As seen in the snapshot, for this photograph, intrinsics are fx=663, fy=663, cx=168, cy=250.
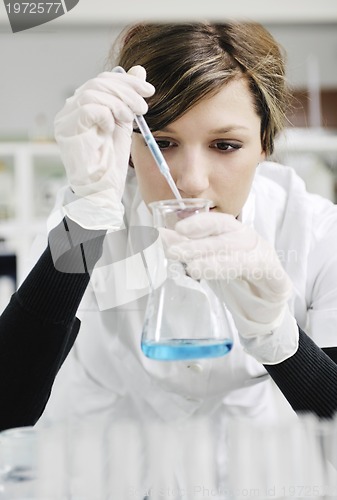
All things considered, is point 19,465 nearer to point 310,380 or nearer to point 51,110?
point 310,380

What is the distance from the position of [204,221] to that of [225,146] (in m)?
0.43

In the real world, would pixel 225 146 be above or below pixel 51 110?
above

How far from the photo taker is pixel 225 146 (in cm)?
141

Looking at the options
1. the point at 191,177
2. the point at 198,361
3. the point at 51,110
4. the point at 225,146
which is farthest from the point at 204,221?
the point at 51,110

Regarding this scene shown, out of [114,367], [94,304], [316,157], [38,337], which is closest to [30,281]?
[38,337]

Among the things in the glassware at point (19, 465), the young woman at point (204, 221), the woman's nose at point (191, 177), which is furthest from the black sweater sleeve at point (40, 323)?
the glassware at point (19, 465)

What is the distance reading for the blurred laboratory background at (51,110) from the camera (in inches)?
68.7

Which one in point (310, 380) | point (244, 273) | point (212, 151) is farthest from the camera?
point (212, 151)

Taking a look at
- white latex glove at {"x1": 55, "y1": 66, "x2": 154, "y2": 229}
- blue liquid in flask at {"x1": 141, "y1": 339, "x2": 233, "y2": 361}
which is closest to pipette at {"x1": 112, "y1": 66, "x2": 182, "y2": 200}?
white latex glove at {"x1": 55, "y1": 66, "x2": 154, "y2": 229}

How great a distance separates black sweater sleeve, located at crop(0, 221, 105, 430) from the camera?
134 centimetres

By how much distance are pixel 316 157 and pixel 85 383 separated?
296 cm

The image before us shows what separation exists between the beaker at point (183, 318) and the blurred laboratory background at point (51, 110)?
385mm

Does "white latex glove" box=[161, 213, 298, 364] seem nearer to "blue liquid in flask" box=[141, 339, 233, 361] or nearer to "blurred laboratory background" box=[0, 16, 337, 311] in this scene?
"blue liquid in flask" box=[141, 339, 233, 361]

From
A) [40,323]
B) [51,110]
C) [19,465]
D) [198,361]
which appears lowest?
[51,110]
